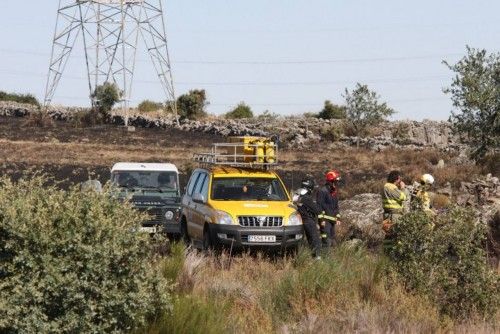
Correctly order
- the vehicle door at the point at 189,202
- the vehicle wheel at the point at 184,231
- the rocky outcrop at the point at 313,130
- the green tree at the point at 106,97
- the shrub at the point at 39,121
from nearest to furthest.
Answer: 1. the vehicle door at the point at 189,202
2. the vehicle wheel at the point at 184,231
3. the rocky outcrop at the point at 313,130
4. the shrub at the point at 39,121
5. the green tree at the point at 106,97

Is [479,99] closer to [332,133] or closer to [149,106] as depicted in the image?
[332,133]

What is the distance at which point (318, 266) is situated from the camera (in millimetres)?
13938

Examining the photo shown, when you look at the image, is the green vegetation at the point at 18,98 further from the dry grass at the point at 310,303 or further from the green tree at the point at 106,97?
the dry grass at the point at 310,303

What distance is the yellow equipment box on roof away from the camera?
22.6 meters

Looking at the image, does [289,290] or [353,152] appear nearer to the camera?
[289,290]

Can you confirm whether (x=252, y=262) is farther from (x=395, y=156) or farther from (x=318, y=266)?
(x=395, y=156)

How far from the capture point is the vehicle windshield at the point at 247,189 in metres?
20.8

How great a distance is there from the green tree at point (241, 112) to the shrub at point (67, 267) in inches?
3468

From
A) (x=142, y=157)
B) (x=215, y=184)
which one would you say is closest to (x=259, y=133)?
(x=142, y=157)

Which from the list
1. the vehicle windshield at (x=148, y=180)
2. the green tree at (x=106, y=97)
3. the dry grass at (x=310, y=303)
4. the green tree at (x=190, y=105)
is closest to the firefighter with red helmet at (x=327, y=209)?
the dry grass at (x=310, y=303)

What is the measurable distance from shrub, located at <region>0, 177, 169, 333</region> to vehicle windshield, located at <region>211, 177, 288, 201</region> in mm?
10597

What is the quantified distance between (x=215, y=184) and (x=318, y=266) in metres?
7.43

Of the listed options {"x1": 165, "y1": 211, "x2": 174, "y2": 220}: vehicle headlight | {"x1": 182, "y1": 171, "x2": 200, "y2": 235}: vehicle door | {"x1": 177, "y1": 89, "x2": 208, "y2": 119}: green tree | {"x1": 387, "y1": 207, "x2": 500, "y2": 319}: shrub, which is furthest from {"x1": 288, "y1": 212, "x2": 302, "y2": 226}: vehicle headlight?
{"x1": 177, "y1": 89, "x2": 208, "y2": 119}: green tree

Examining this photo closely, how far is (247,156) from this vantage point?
22812 mm
